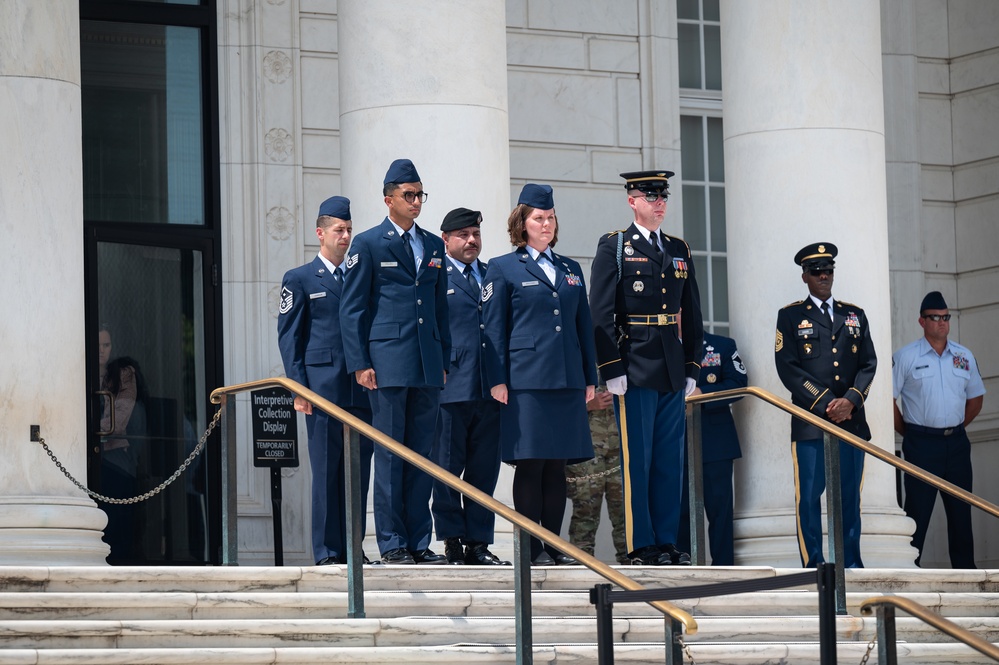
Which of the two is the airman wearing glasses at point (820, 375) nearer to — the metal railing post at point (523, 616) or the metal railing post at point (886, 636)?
the metal railing post at point (523, 616)

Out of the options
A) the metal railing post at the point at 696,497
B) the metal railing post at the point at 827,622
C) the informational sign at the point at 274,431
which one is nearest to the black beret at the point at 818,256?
the metal railing post at the point at 696,497

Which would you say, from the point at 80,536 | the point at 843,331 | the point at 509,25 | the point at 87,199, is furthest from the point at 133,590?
the point at 509,25

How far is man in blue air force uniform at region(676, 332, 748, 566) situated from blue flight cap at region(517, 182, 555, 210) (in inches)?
92.5

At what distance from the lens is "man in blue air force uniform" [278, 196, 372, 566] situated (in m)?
10.5

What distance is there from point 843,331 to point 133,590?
508cm

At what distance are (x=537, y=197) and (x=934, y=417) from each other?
501 cm

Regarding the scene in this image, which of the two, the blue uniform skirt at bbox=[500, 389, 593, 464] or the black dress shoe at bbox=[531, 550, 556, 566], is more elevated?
the blue uniform skirt at bbox=[500, 389, 593, 464]

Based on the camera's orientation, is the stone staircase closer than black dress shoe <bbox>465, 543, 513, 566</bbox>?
Yes

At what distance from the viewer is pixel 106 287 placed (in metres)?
14.3

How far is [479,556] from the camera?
34.0 feet

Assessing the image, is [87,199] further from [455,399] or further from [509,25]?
[455,399]

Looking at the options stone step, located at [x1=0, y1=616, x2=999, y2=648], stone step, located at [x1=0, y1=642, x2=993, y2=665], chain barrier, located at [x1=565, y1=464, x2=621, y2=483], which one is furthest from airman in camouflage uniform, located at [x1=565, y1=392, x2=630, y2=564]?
stone step, located at [x1=0, y1=642, x2=993, y2=665]

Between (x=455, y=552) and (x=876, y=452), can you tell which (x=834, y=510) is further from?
(x=455, y=552)

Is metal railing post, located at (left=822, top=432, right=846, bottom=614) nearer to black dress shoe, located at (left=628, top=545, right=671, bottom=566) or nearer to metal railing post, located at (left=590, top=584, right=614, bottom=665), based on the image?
black dress shoe, located at (left=628, top=545, right=671, bottom=566)
